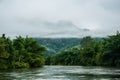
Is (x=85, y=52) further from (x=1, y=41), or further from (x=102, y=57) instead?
(x=1, y=41)

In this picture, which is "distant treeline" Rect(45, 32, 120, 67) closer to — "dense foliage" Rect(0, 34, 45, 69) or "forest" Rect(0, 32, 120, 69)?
"forest" Rect(0, 32, 120, 69)

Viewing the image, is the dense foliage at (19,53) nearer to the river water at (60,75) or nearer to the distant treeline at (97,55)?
the river water at (60,75)

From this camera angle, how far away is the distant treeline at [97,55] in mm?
120662

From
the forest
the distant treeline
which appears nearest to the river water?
the forest

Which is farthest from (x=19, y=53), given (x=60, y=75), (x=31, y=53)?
(x=60, y=75)

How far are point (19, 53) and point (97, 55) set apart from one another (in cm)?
3898

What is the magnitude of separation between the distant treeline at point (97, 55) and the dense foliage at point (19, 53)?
2277 cm

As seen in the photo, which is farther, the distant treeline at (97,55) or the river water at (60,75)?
the distant treeline at (97,55)

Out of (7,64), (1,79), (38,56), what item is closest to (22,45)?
(38,56)

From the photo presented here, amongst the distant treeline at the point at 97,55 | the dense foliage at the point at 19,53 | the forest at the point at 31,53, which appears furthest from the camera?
the distant treeline at the point at 97,55

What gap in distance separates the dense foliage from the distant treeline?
897 inches

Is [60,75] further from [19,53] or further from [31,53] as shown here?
[31,53]

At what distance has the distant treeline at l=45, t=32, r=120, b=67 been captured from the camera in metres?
121

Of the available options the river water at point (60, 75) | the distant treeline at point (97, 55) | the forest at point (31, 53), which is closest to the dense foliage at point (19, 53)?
the forest at point (31, 53)
